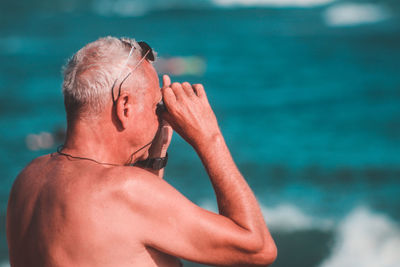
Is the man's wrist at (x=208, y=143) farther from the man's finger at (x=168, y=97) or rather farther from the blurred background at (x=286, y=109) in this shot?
the blurred background at (x=286, y=109)

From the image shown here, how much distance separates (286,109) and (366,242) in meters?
8.18

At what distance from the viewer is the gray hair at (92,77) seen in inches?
80.0

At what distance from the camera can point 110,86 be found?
2047 mm

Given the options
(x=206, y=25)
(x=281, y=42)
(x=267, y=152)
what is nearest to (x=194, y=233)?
(x=267, y=152)

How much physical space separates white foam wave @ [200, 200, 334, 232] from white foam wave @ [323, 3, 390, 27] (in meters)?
25.0

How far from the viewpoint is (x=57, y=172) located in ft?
6.66

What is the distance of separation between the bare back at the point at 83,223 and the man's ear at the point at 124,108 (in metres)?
0.21

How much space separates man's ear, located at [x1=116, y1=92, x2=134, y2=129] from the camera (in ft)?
6.81

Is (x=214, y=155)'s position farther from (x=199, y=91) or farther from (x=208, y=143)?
(x=199, y=91)

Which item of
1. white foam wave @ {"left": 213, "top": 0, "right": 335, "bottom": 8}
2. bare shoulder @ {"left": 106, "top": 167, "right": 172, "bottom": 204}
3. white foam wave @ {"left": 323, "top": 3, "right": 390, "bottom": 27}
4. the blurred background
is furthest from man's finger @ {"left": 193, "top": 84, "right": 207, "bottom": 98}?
white foam wave @ {"left": 213, "top": 0, "right": 335, "bottom": 8}

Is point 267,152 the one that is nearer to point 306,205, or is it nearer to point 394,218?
point 306,205

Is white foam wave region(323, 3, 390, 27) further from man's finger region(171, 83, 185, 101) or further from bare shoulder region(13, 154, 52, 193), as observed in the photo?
bare shoulder region(13, 154, 52, 193)

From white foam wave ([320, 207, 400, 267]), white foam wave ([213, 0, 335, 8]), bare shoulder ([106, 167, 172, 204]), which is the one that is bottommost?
bare shoulder ([106, 167, 172, 204])

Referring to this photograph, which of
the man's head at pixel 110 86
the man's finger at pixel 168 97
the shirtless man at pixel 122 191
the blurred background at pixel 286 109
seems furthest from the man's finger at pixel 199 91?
the blurred background at pixel 286 109
